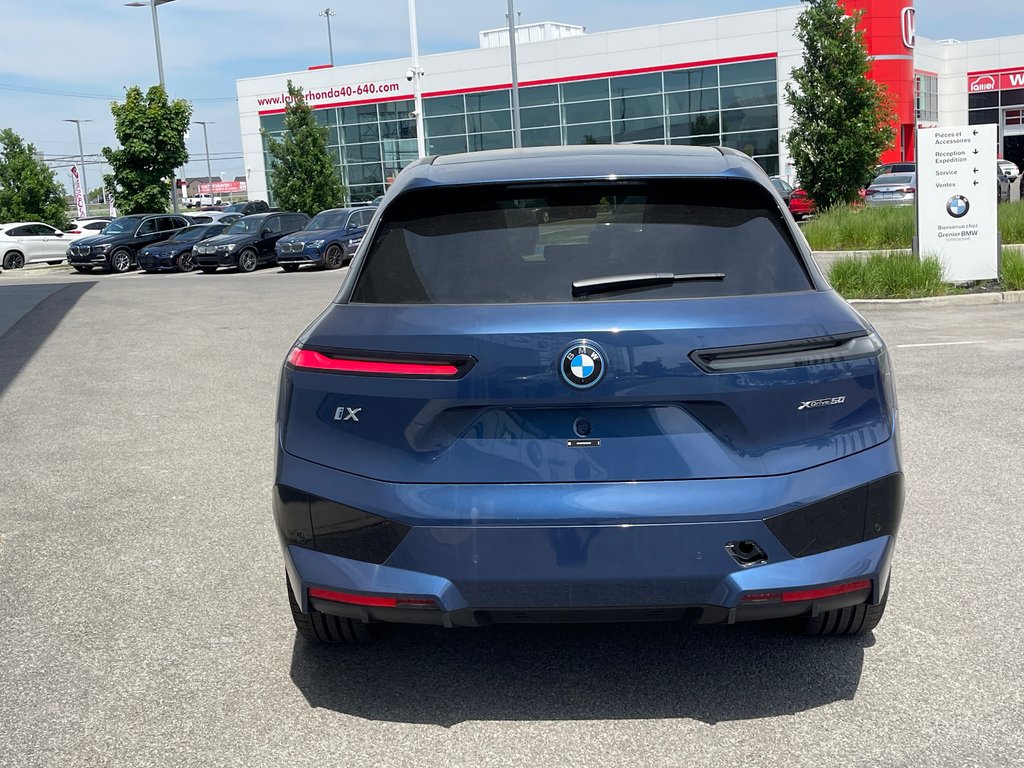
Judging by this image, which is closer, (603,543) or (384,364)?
(603,543)

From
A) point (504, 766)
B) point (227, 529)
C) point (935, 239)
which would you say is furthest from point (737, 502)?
point (935, 239)

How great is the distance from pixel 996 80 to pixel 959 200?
48840mm

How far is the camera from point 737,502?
10.3 ft

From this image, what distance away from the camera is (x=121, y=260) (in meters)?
34.1

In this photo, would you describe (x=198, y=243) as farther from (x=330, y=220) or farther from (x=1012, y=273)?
(x=1012, y=273)

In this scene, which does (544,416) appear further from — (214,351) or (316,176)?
(316,176)

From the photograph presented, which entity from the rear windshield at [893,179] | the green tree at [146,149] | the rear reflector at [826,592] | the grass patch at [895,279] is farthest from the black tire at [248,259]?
the rear reflector at [826,592]

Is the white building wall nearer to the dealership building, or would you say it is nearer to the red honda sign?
the dealership building

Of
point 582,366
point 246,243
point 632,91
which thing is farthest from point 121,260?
point 582,366

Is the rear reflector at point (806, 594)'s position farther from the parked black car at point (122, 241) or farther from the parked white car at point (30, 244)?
the parked white car at point (30, 244)

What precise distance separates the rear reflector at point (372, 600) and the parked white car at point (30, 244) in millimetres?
37172

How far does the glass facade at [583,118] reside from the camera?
4953 centimetres

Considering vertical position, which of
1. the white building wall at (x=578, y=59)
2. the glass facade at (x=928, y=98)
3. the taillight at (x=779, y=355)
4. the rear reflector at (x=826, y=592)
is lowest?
the rear reflector at (x=826, y=592)

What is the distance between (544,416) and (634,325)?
36 centimetres
